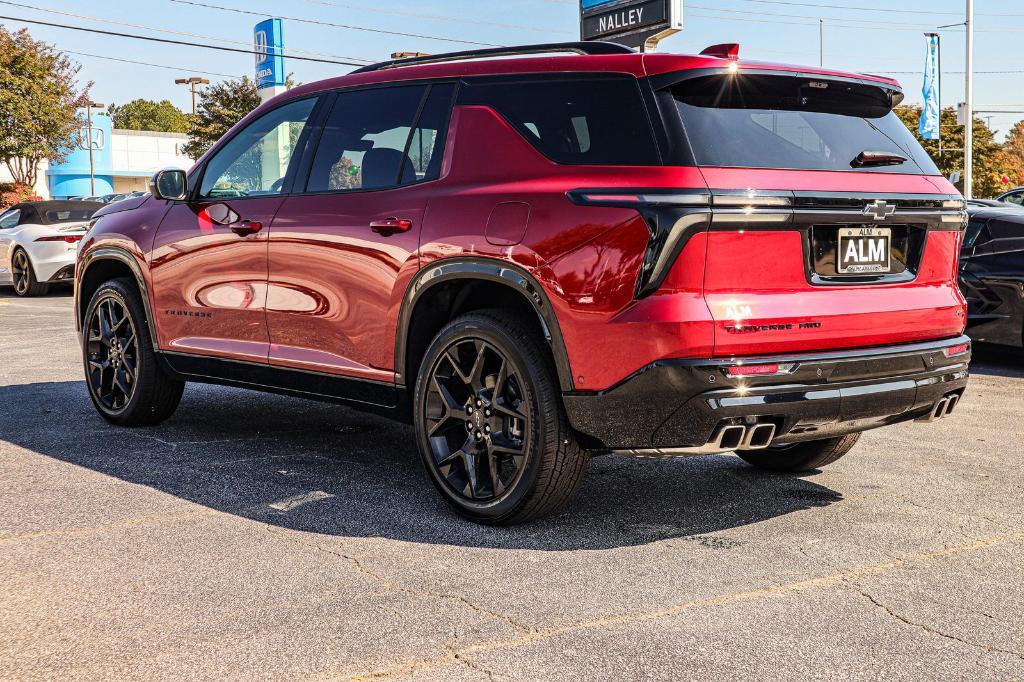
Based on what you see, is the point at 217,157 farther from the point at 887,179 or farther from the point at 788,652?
the point at 788,652

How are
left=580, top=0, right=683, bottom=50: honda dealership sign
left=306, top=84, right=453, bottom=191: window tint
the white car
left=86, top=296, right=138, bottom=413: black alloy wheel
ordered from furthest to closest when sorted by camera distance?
left=580, top=0, right=683, bottom=50: honda dealership sign, the white car, left=86, top=296, right=138, bottom=413: black alloy wheel, left=306, top=84, right=453, bottom=191: window tint

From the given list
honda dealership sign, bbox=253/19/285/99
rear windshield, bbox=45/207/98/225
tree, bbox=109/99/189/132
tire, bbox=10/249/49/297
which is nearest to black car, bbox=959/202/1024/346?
rear windshield, bbox=45/207/98/225

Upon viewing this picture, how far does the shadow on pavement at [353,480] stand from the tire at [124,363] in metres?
0.13

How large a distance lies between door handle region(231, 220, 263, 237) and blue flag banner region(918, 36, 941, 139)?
31.0 m

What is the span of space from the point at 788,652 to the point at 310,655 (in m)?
1.39

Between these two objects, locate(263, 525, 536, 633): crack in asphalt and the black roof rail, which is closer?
locate(263, 525, 536, 633): crack in asphalt

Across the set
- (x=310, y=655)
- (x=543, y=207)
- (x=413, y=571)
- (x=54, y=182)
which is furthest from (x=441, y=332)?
(x=54, y=182)

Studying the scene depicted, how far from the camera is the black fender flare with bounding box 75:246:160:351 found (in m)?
6.49

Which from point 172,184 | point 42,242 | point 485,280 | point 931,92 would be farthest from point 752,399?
point 931,92

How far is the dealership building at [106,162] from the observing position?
233ft

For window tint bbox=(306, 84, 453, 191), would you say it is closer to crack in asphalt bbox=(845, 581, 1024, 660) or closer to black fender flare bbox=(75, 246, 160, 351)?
black fender flare bbox=(75, 246, 160, 351)

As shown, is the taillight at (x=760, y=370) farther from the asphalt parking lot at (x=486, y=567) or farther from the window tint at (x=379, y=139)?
the window tint at (x=379, y=139)

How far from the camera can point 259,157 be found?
5969 mm

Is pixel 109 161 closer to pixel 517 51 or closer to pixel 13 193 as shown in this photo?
pixel 13 193
